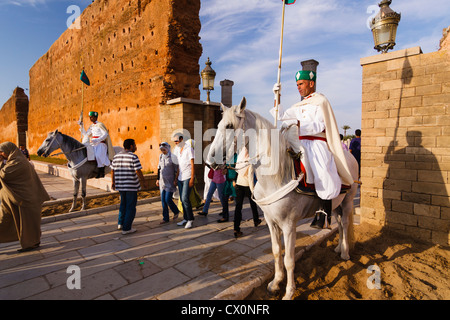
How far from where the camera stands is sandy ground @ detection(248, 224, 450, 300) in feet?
9.27

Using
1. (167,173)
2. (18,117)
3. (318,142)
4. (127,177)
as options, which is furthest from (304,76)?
(18,117)

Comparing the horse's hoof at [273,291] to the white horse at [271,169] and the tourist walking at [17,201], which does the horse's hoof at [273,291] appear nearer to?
the white horse at [271,169]

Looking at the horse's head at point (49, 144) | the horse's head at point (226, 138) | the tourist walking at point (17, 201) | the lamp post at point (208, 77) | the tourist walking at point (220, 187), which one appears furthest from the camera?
the lamp post at point (208, 77)

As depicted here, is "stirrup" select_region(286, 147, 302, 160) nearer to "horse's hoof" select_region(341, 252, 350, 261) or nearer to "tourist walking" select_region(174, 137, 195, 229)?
"horse's hoof" select_region(341, 252, 350, 261)

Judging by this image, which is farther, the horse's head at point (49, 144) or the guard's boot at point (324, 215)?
the horse's head at point (49, 144)

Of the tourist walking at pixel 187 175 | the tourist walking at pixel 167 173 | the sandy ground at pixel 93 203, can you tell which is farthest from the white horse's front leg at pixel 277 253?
the sandy ground at pixel 93 203

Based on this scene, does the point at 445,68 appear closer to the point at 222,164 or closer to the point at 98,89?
the point at 222,164

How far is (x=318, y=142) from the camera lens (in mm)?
2811

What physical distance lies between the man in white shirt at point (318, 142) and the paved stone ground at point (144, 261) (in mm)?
1596

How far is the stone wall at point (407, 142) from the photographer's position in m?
4.18

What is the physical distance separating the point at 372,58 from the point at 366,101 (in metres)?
0.93

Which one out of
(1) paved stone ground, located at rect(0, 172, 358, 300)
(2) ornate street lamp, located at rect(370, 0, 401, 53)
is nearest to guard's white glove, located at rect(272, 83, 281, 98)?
(1) paved stone ground, located at rect(0, 172, 358, 300)
